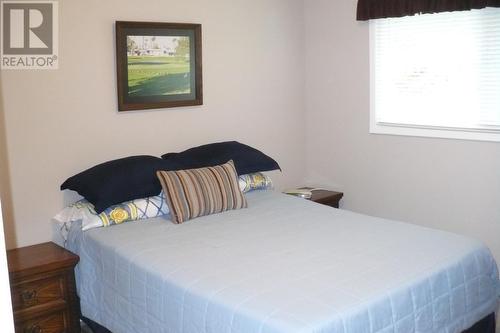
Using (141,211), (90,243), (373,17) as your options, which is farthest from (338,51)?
(90,243)

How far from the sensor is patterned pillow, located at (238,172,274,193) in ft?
12.3

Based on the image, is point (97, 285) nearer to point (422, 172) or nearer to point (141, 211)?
point (141, 211)

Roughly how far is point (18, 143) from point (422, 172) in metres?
2.57

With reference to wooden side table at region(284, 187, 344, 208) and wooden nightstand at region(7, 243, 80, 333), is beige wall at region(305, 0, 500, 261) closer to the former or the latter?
wooden side table at region(284, 187, 344, 208)

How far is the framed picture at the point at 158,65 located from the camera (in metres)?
3.54

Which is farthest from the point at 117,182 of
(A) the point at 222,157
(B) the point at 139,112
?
(A) the point at 222,157

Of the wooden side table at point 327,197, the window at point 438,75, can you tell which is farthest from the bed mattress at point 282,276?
the window at point 438,75

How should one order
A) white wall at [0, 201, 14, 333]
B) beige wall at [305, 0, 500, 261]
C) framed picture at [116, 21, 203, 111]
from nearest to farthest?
white wall at [0, 201, 14, 333], framed picture at [116, 21, 203, 111], beige wall at [305, 0, 500, 261]

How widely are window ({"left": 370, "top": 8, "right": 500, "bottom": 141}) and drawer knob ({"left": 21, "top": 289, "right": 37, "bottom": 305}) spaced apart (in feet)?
8.34

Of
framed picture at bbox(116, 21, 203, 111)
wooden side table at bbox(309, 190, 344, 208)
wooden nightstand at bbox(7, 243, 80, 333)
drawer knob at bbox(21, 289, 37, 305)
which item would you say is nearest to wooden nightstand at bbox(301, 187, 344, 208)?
wooden side table at bbox(309, 190, 344, 208)

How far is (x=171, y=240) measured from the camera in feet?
9.57

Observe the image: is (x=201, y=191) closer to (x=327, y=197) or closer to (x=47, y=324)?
(x=47, y=324)

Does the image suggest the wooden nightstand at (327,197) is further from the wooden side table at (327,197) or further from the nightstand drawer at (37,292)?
the nightstand drawer at (37,292)

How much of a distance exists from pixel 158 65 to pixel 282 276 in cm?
184
